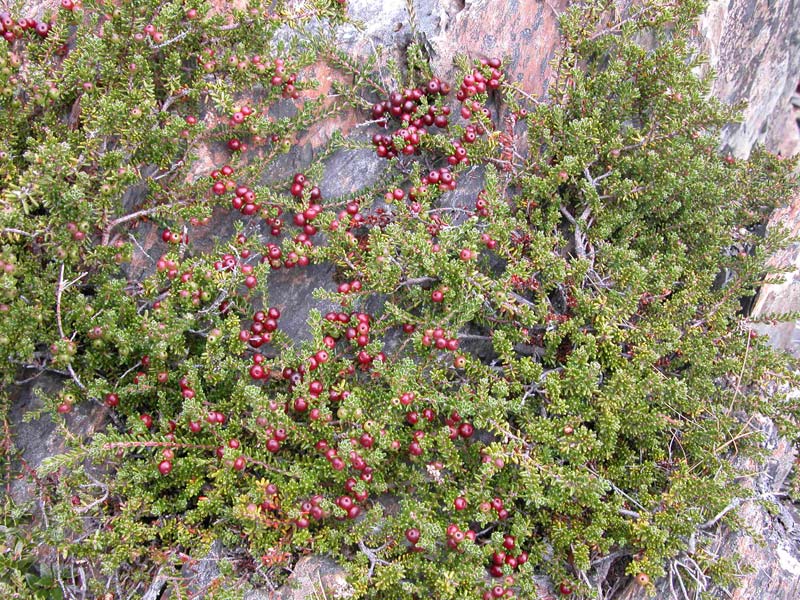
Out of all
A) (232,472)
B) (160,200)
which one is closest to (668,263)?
(232,472)

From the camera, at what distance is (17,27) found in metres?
Answer: 5.33

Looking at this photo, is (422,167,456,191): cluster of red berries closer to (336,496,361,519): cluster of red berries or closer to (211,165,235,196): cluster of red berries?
(211,165,235,196): cluster of red berries

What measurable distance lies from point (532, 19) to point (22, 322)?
5.29 metres

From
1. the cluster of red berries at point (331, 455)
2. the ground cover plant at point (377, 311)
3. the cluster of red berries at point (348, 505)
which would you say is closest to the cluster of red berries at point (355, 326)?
the ground cover plant at point (377, 311)

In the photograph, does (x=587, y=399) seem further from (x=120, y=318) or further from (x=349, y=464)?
(x=120, y=318)

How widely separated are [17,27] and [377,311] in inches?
147

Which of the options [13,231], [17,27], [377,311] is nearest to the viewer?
[13,231]

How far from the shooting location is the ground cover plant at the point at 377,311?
476 cm

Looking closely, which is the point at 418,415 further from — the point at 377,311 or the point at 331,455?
the point at 377,311

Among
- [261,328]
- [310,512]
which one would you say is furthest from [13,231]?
[310,512]

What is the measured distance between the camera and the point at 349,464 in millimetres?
4816

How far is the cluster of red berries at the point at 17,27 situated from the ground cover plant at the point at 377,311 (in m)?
0.03

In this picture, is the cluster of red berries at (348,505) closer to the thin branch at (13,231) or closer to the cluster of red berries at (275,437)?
the cluster of red berries at (275,437)

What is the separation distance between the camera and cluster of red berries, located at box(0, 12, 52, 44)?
530 centimetres
